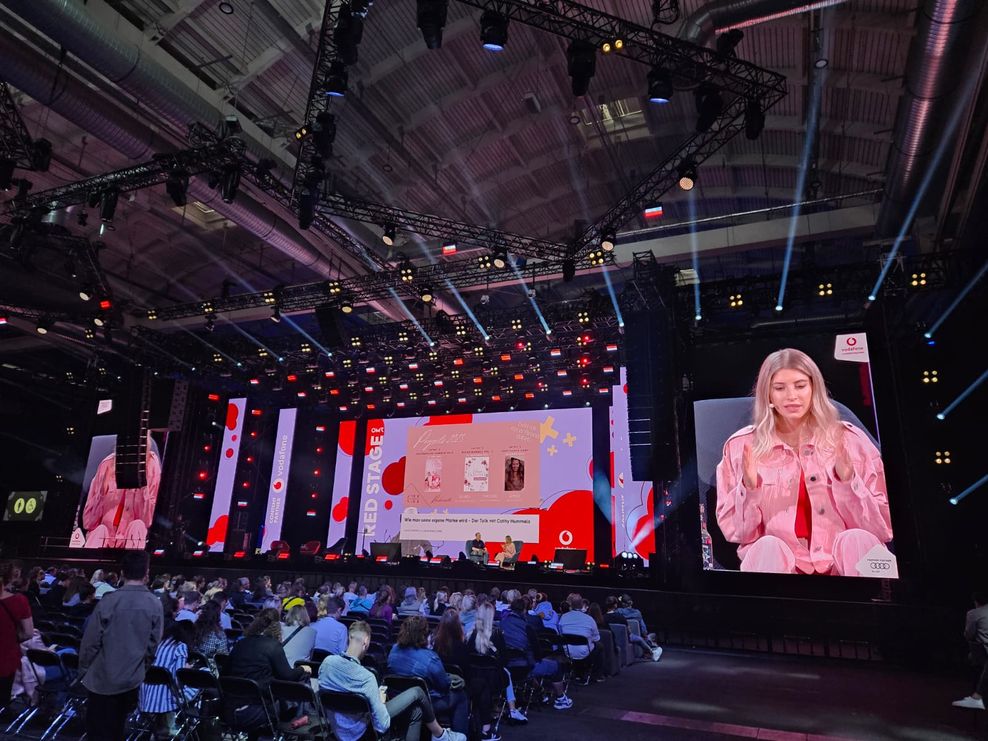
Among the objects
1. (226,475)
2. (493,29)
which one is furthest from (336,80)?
(226,475)

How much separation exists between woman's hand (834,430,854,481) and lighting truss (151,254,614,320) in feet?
17.3

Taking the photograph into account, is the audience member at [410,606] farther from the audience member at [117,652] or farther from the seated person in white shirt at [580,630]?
the audience member at [117,652]

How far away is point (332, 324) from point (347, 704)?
1033 cm

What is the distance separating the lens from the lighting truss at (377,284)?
38.8 feet

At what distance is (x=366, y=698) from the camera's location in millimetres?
3457

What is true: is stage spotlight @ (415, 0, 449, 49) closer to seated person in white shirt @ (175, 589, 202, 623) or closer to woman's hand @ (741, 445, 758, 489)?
seated person in white shirt @ (175, 589, 202, 623)

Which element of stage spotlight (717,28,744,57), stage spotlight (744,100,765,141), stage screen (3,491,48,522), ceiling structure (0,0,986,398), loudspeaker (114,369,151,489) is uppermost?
ceiling structure (0,0,986,398)

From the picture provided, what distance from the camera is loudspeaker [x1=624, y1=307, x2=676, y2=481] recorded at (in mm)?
11138

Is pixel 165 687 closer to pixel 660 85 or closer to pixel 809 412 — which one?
pixel 660 85

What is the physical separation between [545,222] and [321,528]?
35.7 ft

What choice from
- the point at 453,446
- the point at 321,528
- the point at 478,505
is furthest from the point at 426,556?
the point at 321,528

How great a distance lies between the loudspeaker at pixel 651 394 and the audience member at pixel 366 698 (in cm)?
794

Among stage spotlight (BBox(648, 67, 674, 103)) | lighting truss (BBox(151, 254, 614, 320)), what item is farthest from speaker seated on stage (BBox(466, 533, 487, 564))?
stage spotlight (BBox(648, 67, 674, 103))

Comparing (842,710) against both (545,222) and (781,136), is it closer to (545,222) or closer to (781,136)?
(781,136)
